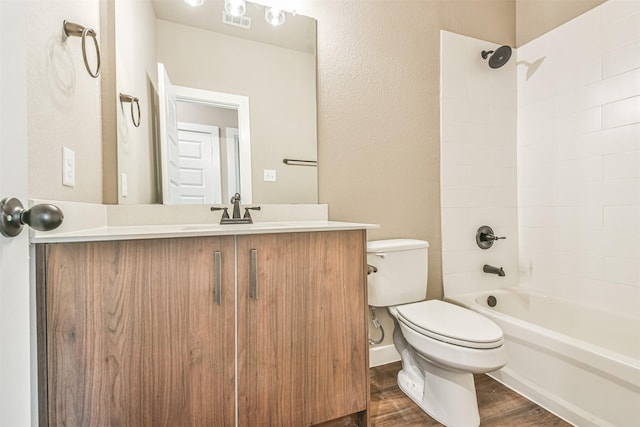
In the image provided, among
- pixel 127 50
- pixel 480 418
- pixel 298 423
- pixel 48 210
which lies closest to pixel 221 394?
pixel 298 423

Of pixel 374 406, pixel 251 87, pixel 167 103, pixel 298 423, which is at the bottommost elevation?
pixel 374 406

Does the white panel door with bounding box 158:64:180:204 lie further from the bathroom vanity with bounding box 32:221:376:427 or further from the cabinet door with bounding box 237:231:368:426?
the cabinet door with bounding box 237:231:368:426

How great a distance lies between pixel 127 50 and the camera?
55.3 inches

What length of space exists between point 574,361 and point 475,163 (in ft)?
4.18

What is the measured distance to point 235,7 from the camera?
1563 millimetres

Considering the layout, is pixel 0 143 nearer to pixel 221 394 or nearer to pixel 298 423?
pixel 221 394

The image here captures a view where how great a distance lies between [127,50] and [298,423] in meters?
1.77

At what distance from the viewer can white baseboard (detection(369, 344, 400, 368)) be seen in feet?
6.05

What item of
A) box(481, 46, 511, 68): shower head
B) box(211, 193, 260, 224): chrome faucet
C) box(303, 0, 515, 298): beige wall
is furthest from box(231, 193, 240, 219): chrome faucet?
box(481, 46, 511, 68): shower head

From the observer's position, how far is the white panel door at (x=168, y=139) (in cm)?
146

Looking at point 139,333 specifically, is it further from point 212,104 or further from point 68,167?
point 212,104

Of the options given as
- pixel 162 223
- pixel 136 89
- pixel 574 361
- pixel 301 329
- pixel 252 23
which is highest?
pixel 252 23

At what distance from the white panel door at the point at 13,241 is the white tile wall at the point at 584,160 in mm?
2465

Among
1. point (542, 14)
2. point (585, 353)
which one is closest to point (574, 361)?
point (585, 353)
